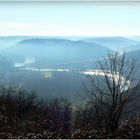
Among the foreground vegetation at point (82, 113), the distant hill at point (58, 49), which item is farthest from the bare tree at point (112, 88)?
the distant hill at point (58, 49)

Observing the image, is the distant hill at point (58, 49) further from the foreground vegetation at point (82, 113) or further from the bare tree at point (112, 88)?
the foreground vegetation at point (82, 113)

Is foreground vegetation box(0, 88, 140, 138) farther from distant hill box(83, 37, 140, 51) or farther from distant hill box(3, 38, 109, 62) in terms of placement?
distant hill box(83, 37, 140, 51)

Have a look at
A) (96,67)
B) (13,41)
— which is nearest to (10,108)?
(13,41)

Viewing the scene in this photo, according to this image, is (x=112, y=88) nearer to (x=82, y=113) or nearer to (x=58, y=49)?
(x=82, y=113)

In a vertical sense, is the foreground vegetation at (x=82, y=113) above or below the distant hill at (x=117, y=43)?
below

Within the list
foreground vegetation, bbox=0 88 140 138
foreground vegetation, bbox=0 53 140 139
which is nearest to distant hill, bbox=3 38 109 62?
foreground vegetation, bbox=0 53 140 139

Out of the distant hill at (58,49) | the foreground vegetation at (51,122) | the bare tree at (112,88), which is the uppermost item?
the distant hill at (58,49)

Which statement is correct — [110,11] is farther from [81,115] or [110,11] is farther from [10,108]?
[10,108]
